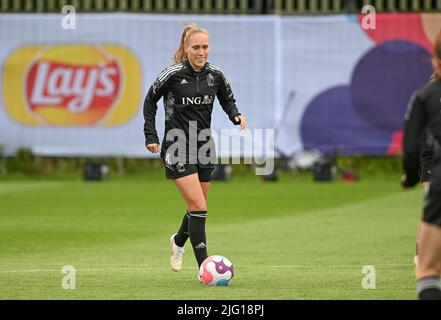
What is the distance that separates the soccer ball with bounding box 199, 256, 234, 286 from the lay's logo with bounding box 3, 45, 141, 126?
15248mm

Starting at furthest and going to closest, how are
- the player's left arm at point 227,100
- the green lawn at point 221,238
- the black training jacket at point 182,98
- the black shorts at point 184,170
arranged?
1. the player's left arm at point 227,100
2. the black training jacket at point 182,98
3. the black shorts at point 184,170
4. the green lawn at point 221,238

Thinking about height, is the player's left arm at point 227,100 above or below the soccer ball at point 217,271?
above

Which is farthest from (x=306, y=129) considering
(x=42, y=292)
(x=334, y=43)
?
(x=42, y=292)

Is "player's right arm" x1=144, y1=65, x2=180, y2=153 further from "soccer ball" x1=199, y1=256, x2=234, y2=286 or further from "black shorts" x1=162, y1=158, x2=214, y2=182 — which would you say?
"soccer ball" x1=199, y1=256, x2=234, y2=286

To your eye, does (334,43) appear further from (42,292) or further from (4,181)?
(42,292)

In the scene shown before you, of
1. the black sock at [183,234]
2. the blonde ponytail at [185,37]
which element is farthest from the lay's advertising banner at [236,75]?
the blonde ponytail at [185,37]

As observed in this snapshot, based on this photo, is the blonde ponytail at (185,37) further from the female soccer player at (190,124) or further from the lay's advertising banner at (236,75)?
the lay's advertising banner at (236,75)

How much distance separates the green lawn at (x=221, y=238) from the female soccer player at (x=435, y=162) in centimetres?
199

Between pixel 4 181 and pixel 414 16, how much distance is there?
9.66 meters

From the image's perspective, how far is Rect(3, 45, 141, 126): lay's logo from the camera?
25719mm

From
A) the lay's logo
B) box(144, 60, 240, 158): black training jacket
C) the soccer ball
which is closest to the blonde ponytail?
box(144, 60, 240, 158): black training jacket

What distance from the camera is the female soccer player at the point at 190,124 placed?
10891 mm

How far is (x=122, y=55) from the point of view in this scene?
25812 millimetres

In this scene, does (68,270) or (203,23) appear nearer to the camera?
(68,270)
